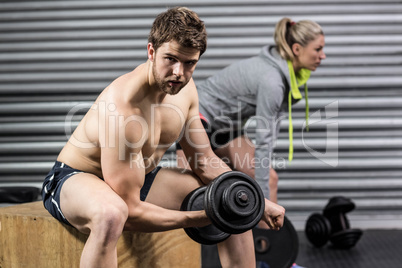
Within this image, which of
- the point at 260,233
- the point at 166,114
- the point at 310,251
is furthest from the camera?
the point at 310,251

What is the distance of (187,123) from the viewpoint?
1.93m

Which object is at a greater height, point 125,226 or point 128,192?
point 128,192

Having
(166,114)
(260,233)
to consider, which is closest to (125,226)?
(166,114)

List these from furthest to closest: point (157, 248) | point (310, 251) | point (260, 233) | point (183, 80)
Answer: point (310, 251) → point (260, 233) → point (157, 248) → point (183, 80)

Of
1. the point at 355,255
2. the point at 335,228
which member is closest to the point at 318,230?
the point at 335,228

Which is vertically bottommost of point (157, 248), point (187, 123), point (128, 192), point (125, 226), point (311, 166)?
point (311, 166)

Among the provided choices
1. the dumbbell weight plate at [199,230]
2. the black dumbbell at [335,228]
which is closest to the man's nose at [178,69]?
the dumbbell weight plate at [199,230]

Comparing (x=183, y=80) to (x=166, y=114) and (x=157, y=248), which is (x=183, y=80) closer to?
(x=166, y=114)

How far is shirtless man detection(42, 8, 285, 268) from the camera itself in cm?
155

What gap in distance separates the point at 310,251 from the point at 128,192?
6.64 feet

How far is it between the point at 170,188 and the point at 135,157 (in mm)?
369

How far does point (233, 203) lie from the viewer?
160cm

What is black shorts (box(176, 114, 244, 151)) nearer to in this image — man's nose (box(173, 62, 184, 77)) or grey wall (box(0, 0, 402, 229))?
grey wall (box(0, 0, 402, 229))

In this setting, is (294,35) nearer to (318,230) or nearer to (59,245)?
(318,230)
